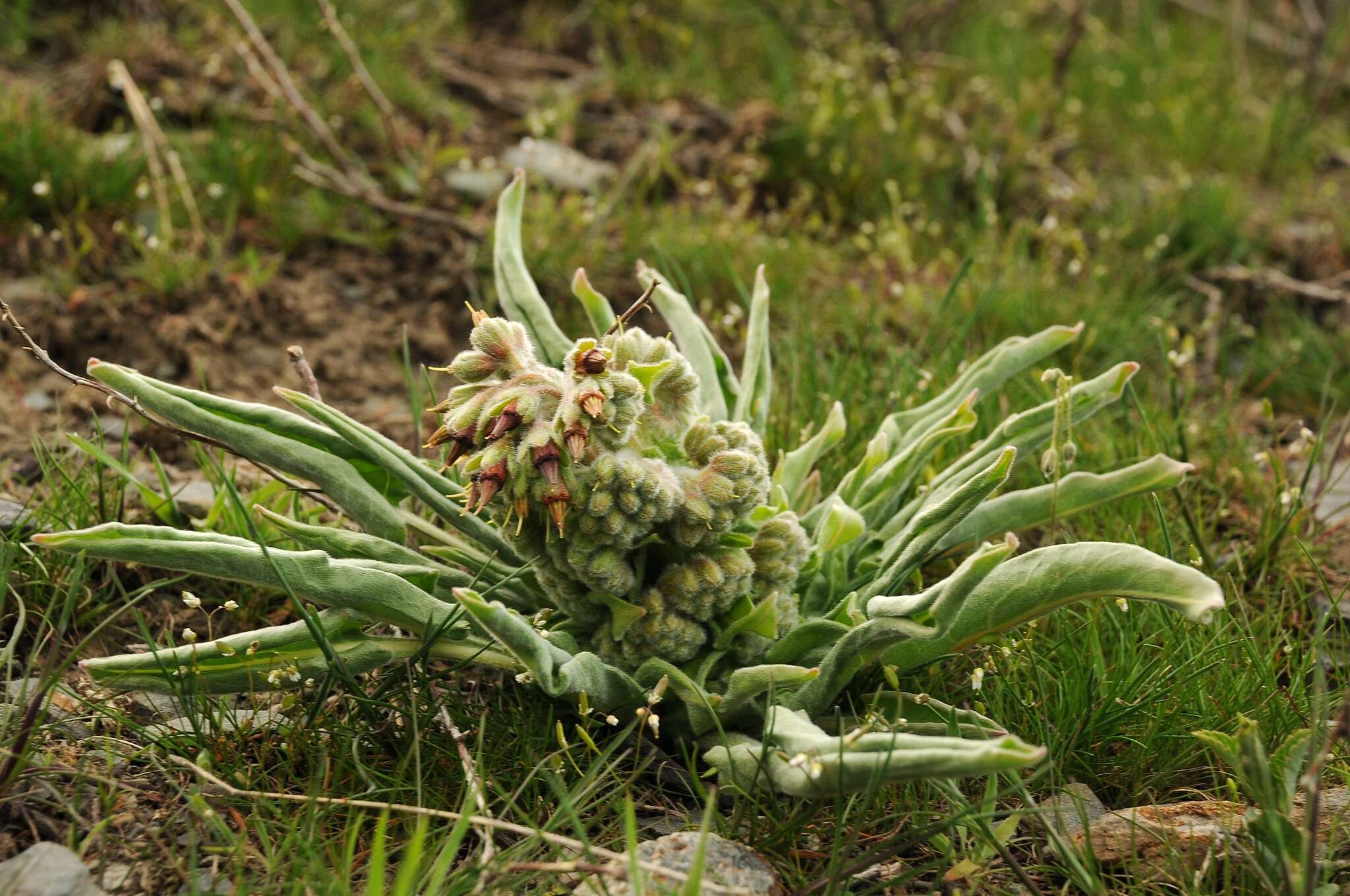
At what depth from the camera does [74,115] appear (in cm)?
438

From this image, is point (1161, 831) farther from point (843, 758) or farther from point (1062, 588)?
point (843, 758)

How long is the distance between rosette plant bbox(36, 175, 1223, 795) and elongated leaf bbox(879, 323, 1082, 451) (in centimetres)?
16

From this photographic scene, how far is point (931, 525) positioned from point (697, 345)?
0.74m

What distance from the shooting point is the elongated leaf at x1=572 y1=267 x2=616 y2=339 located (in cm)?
254

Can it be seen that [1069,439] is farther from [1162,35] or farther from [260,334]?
[1162,35]

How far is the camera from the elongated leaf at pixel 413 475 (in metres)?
2.20

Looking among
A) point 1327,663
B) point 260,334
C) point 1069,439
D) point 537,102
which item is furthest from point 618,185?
point 1327,663

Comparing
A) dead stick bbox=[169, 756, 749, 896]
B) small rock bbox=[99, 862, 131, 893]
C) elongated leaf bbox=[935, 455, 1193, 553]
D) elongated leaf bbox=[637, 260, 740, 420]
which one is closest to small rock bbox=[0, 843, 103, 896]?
small rock bbox=[99, 862, 131, 893]

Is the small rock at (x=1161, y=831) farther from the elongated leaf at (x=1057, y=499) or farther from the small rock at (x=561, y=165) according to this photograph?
the small rock at (x=561, y=165)

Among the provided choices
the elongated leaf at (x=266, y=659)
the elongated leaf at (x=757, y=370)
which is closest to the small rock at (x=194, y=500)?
the elongated leaf at (x=266, y=659)

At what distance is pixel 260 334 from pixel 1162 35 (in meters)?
4.41

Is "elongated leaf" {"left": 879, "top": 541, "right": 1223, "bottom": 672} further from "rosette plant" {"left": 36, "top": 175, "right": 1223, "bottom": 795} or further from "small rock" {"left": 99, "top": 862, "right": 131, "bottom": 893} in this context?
"small rock" {"left": 99, "top": 862, "right": 131, "bottom": 893}

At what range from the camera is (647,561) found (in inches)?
86.7

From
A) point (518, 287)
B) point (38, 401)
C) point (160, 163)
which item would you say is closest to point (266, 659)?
point (518, 287)
